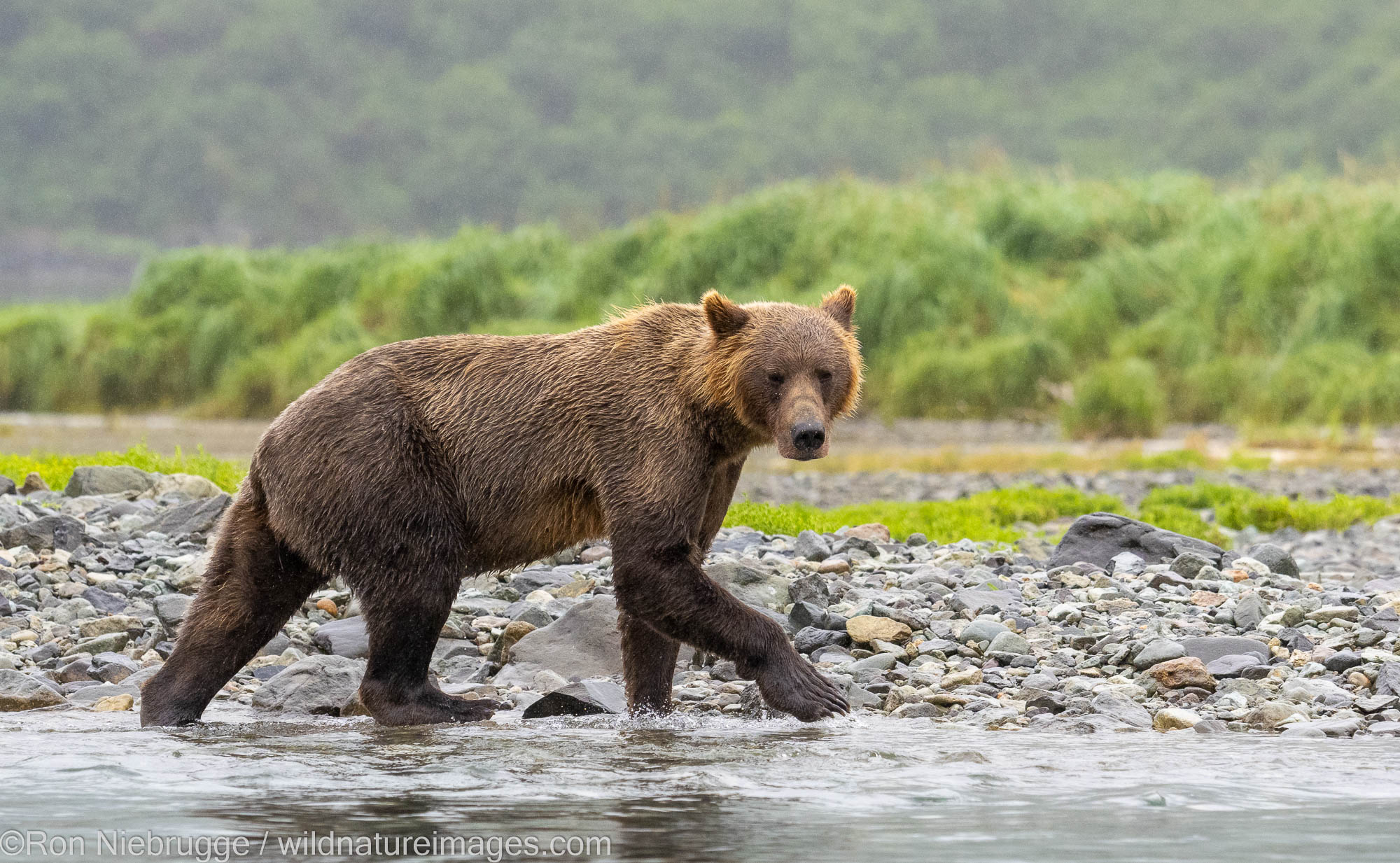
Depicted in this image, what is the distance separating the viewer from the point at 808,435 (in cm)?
622

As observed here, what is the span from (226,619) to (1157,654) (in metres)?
3.50

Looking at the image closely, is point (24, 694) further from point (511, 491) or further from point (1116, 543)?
point (1116, 543)

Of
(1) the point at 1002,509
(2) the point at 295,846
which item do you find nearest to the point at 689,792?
(2) the point at 295,846

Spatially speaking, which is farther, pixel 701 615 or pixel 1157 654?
pixel 1157 654

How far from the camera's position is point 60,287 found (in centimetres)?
6003

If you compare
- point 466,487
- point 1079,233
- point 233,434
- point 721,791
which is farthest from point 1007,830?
point 1079,233

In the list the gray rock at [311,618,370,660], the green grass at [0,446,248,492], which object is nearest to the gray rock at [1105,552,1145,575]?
the gray rock at [311,618,370,660]

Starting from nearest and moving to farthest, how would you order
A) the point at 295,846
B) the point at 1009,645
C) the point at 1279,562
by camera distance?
the point at 295,846
the point at 1009,645
the point at 1279,562

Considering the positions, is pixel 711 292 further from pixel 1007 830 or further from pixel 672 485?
pixel 1007 830

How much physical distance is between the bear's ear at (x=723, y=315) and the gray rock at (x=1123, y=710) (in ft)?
6.17

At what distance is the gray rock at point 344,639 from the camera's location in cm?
767

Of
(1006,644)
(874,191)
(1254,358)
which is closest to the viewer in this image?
(1006,644)

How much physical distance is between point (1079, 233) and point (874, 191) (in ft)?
11.8

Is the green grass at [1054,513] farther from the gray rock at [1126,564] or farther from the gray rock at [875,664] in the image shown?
the gray rock at [875,664]
